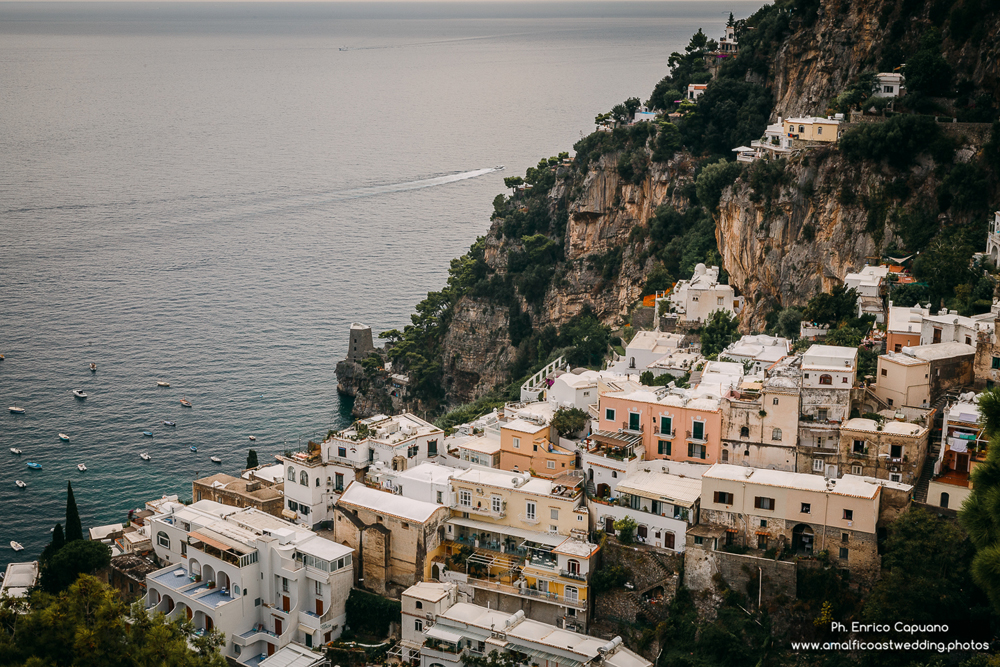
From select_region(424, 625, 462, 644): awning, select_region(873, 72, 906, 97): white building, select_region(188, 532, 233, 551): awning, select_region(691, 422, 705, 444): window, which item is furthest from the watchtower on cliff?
select_region(424, 625, 462, 644): awning

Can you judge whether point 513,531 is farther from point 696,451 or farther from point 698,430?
point 698,430

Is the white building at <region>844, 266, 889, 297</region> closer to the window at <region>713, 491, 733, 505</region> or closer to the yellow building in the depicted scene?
the yellow building

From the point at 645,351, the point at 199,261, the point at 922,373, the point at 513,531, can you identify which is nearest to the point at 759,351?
the point at 645,351

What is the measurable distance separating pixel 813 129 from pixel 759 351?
16198 millimetres

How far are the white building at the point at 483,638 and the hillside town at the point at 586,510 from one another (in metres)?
0.07

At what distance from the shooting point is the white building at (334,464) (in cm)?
4122

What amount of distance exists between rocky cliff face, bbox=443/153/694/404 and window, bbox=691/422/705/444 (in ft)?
98.7

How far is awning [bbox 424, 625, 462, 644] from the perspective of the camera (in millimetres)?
34250

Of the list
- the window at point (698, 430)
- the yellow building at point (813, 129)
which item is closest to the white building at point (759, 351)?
the window at point (698, 430)

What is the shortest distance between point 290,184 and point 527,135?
130 ft

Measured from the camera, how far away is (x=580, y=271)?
242 ft

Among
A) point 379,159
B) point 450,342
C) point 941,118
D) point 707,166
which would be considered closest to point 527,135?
point 379,159

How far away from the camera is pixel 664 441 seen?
3884 centimetres

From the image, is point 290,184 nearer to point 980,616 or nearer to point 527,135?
point 527,135
